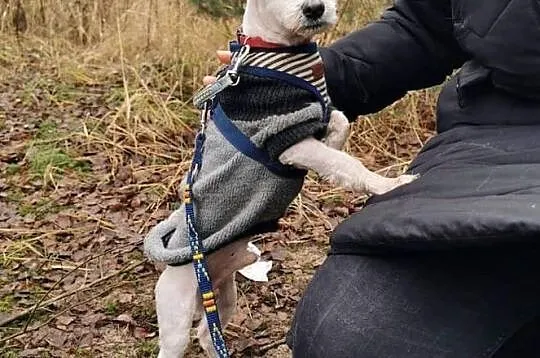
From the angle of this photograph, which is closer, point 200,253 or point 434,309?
point 434,309

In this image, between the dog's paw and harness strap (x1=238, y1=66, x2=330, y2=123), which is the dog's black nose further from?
the dog's paw

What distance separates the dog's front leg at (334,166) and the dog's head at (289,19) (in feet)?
0.91

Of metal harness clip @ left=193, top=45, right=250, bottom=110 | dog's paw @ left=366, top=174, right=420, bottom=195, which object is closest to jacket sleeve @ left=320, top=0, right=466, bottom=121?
metal harness clip @ left=193, top=45, right=250, bottom=110

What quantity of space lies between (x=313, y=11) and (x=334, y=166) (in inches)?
15.1

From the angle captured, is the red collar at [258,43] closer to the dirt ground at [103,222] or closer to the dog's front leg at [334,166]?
the dog's front leg at [334,166]

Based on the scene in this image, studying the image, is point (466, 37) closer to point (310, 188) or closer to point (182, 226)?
point (182, 226)

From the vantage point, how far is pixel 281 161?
199 cm

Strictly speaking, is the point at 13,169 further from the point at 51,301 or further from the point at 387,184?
the point at 387,184

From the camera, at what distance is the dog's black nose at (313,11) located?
1.94m

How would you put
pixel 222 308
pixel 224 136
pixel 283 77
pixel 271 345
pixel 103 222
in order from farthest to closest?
pixel 103 222 → pixel 271 345 → pixel 222 308 → pixel 224 136 → pixel 283 77

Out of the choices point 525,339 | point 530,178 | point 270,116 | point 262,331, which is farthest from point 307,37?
point 262,331

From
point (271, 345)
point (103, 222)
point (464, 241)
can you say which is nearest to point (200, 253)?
point (271, 345)

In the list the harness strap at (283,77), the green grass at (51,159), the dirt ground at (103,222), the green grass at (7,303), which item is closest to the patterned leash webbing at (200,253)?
the harness strap at (283,77)

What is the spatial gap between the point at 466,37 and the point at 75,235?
2398 mm
